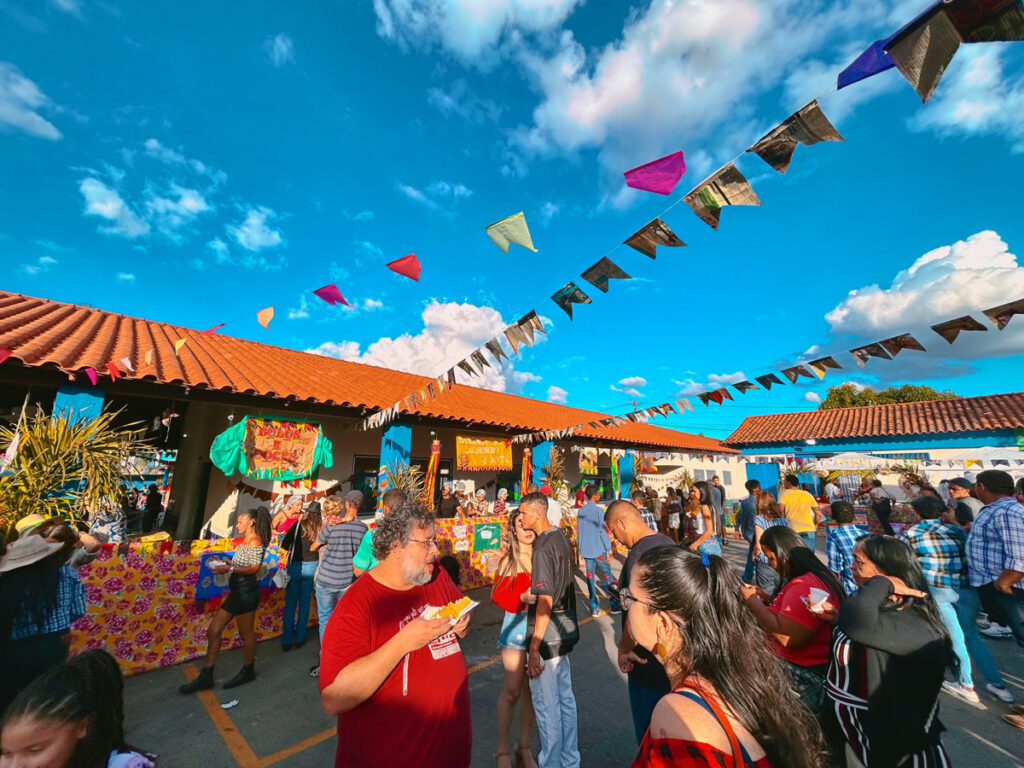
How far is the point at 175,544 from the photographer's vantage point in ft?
16.2

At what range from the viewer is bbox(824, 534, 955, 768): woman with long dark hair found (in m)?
1.84

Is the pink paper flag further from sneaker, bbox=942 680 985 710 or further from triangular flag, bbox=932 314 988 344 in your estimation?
sneaker, bbox=942 680 985 710

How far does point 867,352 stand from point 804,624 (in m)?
4.86

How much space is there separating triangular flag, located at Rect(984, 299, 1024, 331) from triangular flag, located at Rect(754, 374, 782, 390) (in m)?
2.59

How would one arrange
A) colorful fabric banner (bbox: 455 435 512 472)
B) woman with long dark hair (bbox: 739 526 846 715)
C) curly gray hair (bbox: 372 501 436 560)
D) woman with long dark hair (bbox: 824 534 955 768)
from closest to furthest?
woman with long dark hair (bbox: 824 534 955 768) → curly gray hair (bbox: 372 501 436 560) → woman with long dark hair (bbox: 739 526 846 715) → colorful fabric banner (bbox: 455 435 512 472)

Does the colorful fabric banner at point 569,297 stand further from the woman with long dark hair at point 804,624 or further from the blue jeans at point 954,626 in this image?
the blue jeans at point 954,626

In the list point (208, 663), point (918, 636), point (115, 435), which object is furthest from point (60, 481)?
point (918, 636)

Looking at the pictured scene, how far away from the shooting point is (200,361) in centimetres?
797

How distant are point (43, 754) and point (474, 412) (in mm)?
10684

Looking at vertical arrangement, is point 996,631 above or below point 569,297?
below

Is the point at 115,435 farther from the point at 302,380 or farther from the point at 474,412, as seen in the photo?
the point at 474,412

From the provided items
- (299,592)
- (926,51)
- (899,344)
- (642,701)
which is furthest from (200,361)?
(899,344)

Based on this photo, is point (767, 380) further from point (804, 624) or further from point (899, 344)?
point (804, 624)

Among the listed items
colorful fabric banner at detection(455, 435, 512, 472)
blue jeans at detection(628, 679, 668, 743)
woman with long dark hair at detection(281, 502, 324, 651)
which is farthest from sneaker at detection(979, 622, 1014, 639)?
woman with long dark hair at detection(281, 502, 324, 651)
